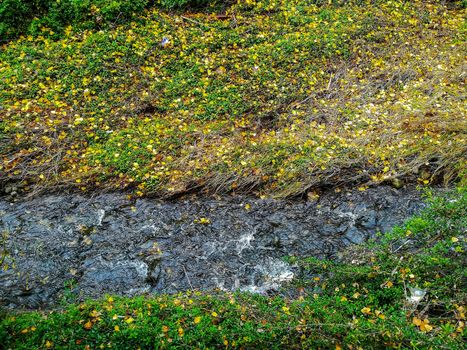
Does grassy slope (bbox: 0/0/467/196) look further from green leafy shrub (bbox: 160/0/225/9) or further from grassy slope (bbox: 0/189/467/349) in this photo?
grassy slope (bbox: 0/189/467/349)

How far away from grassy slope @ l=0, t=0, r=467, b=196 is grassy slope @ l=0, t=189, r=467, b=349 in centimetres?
162

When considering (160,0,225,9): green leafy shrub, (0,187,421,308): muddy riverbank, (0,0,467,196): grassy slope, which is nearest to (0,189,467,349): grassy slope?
(0,187,421,308): muddy riverbank

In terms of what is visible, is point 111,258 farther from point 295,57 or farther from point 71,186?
point 295,57

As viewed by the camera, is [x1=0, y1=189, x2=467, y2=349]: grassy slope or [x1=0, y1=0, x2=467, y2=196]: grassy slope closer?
[x1=0, y1=189, x2=467, y2=349]: grassy slope

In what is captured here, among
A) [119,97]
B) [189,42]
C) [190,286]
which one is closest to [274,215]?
[190,286]

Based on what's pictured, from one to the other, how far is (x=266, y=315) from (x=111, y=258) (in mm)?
1995

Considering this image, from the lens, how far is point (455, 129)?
18.7 feet

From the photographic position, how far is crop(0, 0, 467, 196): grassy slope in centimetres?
565

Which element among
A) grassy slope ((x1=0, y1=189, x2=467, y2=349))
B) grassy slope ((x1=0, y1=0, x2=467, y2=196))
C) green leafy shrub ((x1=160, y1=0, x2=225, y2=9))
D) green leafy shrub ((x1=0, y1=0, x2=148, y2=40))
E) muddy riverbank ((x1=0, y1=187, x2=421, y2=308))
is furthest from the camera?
green leafy shrub ((x1=160, y1=0, x2=225, y2=9))

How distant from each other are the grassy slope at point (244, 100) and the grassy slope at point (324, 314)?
5.31 feet

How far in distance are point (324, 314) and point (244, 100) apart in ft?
12.5

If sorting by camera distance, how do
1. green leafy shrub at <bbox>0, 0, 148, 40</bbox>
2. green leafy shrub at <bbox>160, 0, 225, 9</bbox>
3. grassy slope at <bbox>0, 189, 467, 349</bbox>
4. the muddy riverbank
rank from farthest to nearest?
green leafy shrub at <bbox>160, 0, 225, 9</bbox> → green leafy shrub at <bbox>0, 0, 148, 40</bbox> → the muddy riverbank → grassy slope at <bbox>0, 189, 467, 349</bbox>

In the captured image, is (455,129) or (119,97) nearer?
(455,129)

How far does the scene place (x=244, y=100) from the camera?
6.59m
